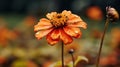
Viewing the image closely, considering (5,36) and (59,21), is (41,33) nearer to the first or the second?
(59,21)

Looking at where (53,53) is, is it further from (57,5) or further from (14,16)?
(14,16)

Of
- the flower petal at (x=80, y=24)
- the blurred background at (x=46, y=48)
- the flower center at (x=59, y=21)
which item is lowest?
the blurred background at (x=46, y=48)

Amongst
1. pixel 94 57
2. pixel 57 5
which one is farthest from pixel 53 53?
pixel 57 5

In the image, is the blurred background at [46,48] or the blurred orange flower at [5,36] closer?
the blurred background at [46,48]

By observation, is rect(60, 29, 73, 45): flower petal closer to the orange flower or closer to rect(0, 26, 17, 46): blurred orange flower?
the orange flower

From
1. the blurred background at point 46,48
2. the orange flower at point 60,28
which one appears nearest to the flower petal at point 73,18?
the orange flower at point 60,28

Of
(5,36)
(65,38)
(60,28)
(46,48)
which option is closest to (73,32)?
(65,38)

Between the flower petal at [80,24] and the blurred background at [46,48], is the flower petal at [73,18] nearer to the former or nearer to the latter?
the flower petal at [80,24]

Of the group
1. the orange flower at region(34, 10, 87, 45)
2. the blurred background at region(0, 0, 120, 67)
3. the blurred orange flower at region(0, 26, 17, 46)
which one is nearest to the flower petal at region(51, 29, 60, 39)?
the orange flower at region(34, 10, 87, 45)
